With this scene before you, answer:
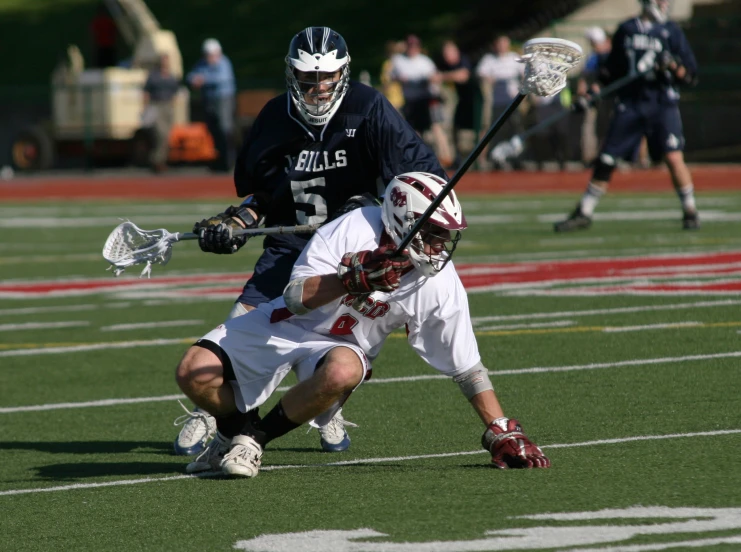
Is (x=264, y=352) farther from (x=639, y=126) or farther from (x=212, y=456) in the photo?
(x=639, y=126)

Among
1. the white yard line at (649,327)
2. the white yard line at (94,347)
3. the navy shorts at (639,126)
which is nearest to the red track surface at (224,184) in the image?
the navy shorts at (639,126)

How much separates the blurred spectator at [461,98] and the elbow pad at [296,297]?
1926 centimetres

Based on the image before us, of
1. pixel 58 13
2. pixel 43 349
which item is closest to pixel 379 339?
pixel 43 349

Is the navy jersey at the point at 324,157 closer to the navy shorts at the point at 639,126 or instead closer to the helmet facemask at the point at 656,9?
the navy shorts at the point at 639,126

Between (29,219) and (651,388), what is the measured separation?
1460 centimetres

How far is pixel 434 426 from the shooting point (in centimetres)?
703

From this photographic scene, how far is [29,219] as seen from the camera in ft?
68.2

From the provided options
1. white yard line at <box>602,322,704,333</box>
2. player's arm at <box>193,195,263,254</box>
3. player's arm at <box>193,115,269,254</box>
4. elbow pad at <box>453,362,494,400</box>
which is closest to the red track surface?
white yard line at <box>602,322,704,333</box>

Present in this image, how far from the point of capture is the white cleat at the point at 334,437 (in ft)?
21.9

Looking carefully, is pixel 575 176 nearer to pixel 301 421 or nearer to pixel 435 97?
pixel 435 97

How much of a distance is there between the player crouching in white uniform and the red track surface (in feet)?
52.2

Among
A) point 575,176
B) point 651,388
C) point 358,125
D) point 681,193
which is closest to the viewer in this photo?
point 358,125

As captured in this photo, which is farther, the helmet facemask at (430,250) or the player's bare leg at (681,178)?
the player's bare leg at (681,178)

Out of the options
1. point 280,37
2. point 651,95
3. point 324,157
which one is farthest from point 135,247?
point 280,37
